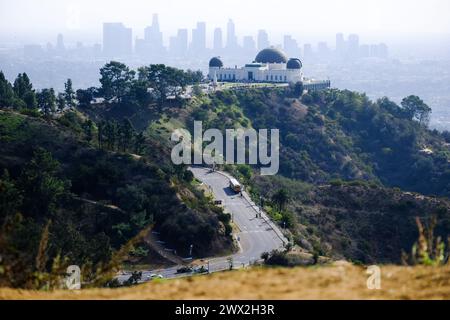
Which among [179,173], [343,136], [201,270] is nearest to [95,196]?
[179,173]

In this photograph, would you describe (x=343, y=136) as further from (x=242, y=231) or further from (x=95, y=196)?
(x=95, y=196)

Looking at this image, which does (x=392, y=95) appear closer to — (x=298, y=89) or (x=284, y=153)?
(x=298, y=89)

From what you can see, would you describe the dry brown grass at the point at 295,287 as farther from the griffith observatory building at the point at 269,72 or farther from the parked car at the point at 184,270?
the griffith observatory building at the point at 269,72

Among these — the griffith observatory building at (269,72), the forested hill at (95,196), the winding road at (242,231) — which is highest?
the griffith observatory building at (269,72)

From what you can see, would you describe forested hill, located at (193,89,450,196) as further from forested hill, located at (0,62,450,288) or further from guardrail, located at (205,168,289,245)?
guardrail, located at (205,168,289,245)

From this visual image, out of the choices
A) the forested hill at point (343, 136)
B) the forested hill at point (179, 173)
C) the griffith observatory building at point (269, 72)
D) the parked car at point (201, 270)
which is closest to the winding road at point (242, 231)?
the parked car at point (201, 270)
